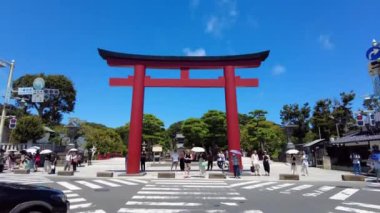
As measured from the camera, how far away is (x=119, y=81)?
68.7 feet

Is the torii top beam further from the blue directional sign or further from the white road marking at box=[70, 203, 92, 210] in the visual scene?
the white road marking at box=[70, 203, 92, 210]

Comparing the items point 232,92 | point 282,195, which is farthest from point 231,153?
point 282,195

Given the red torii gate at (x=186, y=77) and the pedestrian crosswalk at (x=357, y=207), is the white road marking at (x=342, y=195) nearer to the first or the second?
the pedestrian crosswalk at (x=357, y=207)

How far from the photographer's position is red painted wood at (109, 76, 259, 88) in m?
21.0

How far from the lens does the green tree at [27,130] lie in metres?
35.6

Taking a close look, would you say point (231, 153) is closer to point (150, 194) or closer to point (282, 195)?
point (282, 195)

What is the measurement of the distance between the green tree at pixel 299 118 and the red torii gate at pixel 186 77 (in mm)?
33077

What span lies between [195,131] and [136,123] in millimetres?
28310

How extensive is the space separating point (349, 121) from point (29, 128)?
45.0 metres

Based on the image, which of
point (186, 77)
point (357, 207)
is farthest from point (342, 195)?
point (186, 77)

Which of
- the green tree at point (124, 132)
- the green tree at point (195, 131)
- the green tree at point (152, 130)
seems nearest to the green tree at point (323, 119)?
the green tree at point (195, 131)

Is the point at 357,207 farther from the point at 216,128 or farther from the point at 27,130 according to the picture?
the point at 216,128

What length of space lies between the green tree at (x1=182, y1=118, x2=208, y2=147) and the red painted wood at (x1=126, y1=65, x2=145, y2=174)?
90.8 feet

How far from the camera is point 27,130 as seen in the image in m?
35.6
